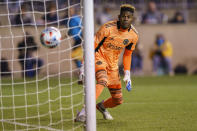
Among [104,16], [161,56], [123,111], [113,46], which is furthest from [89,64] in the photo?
[161,56]

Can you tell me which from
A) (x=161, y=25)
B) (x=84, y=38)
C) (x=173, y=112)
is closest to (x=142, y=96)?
(x=173, y=112)

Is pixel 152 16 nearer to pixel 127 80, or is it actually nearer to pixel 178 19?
pixel 178 19

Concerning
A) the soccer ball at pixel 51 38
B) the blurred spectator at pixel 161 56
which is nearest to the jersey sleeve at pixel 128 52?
the soccer ball at pixel 51 38

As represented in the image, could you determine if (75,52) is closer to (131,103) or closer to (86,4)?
(131,103)

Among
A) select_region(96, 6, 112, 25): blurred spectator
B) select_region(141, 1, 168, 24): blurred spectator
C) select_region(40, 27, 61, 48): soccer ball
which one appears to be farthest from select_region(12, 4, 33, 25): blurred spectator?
select_region(141, 1, 168, 24): blurred spectator

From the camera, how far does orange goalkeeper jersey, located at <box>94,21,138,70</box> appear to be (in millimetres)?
6367

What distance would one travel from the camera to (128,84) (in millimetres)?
6473

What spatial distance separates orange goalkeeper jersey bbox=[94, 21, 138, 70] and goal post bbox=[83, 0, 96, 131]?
1.45 metres

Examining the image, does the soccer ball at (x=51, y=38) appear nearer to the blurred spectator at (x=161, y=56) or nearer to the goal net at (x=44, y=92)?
the goal net at (x=44, y=92)

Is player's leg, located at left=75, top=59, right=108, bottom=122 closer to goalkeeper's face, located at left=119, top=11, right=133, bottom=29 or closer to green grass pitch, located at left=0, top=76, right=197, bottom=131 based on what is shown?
green grass pitch, located at left=0, top=76, right=197, bottom=131

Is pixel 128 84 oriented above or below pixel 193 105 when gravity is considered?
above

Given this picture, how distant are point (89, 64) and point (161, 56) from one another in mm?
12983

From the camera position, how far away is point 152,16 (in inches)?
723

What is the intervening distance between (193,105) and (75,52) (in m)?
3.33
